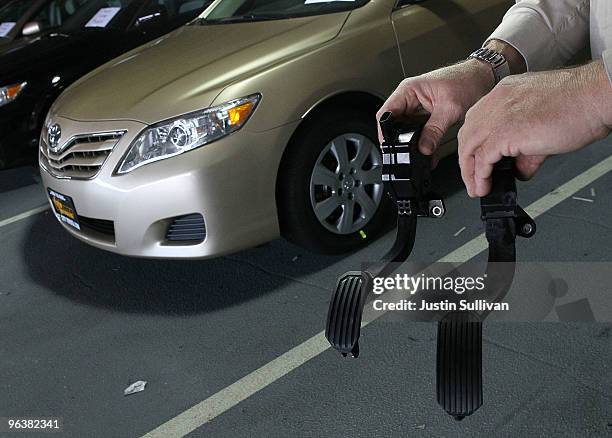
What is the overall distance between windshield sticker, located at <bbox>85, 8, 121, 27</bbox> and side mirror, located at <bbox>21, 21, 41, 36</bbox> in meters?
0.55

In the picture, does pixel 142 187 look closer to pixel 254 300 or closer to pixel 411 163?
pixel 254 300

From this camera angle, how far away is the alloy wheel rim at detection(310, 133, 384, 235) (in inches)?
132

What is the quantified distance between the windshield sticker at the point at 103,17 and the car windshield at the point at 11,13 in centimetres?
103

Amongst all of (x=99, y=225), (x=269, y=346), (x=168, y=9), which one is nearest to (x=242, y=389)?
(x=269, y=346)

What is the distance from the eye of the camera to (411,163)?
1.08 meters

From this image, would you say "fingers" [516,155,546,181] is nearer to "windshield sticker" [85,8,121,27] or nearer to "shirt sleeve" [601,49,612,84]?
"shirt sleeve" [601,49,612,84]

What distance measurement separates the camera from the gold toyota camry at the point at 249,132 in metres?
3.08

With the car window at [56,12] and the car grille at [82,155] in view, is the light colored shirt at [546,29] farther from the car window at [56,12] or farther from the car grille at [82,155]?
Answer: the car window at [56,12]

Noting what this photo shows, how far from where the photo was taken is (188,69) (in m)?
3.38

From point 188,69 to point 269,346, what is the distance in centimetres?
127

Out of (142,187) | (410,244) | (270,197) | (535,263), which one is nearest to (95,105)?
(142,187)

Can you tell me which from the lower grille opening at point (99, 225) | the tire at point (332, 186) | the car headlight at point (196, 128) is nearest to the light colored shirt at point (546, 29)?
the car headlight at point (196, 128)

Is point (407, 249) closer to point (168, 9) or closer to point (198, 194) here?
point (198, 194)

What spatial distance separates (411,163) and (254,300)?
88.4 inches
